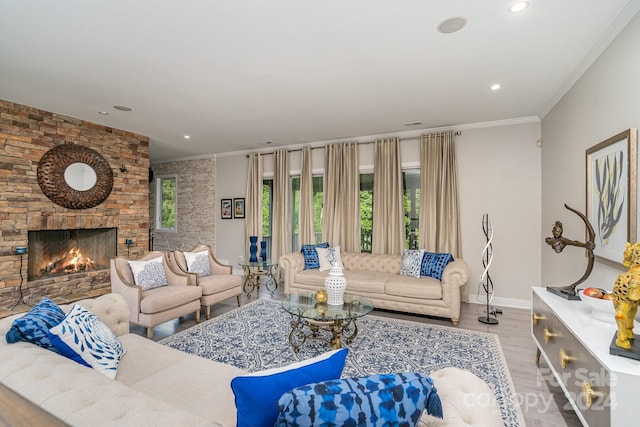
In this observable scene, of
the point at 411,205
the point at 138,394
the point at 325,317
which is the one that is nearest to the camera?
the point at 138,394

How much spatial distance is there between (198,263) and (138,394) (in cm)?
346

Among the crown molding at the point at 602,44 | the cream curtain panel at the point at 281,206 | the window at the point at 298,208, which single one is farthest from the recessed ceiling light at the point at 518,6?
the cream curtain panel at the point at 281,206

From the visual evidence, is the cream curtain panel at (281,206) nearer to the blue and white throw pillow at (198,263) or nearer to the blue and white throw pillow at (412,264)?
the blue and white throw pillow at (198,263)

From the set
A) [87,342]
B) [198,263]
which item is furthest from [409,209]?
[87,342]

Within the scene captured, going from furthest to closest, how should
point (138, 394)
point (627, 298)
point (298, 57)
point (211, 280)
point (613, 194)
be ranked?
point (211, 280)
point (298, 57)
point (613, 194)
point (627, 298)
point (138, 394)

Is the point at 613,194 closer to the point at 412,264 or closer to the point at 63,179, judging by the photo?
the point at 412,264

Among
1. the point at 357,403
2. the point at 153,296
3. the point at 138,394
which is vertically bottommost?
the point at 153,296

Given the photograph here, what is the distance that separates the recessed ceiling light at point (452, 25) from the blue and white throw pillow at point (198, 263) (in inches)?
157

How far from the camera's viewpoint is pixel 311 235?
600 centimetres

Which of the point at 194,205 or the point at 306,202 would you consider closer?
the point at 306,202

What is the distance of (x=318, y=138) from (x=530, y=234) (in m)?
3.83

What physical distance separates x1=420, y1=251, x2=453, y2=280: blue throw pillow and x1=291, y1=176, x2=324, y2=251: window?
86.9 inches

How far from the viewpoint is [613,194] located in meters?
2.39

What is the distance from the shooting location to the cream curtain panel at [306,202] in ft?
19.7
